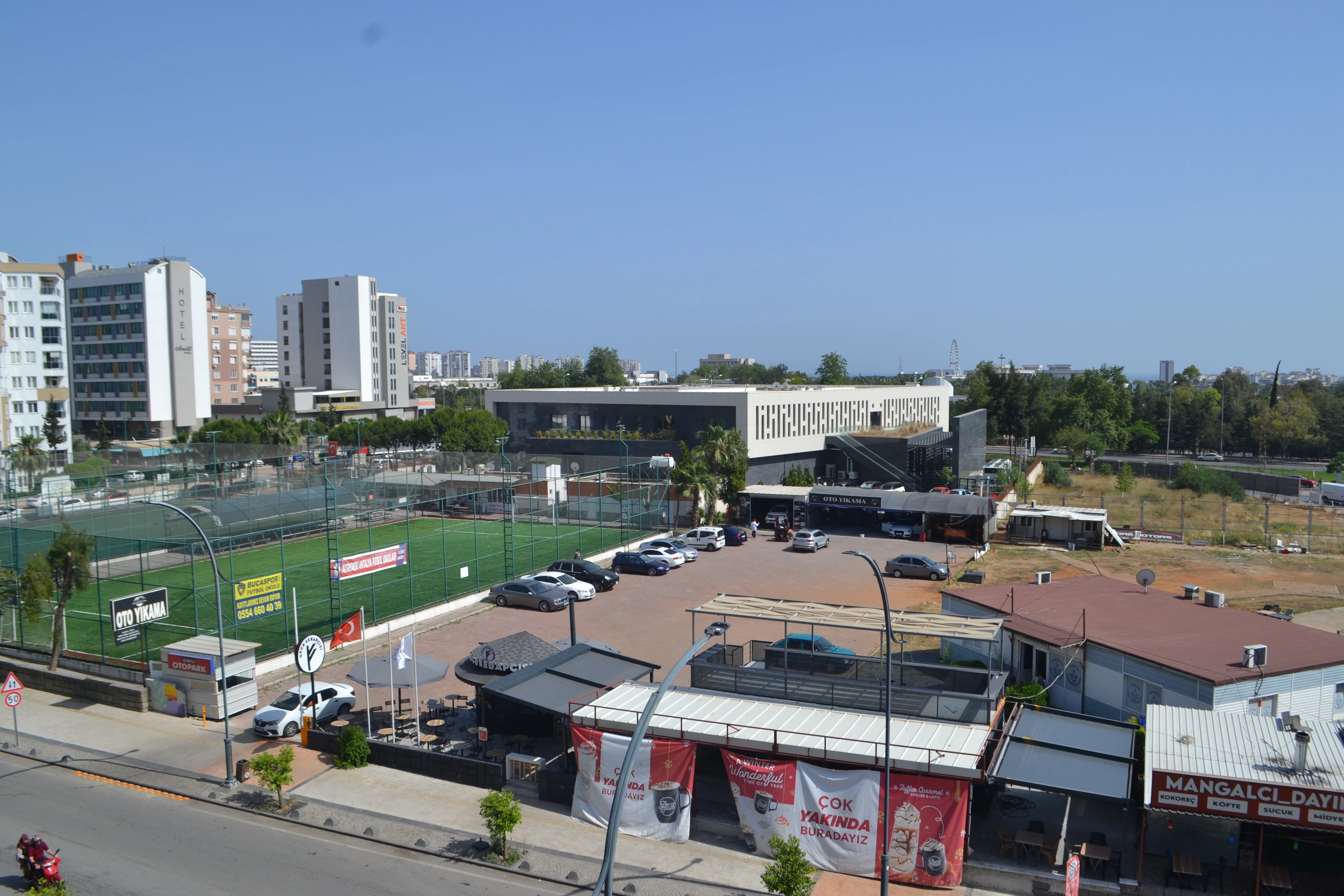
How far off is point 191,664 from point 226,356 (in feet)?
340

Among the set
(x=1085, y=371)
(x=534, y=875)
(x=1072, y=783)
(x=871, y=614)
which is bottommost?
(x=534, y=875)

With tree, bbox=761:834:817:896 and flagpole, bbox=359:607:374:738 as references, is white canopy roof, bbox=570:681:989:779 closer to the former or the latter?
tree, bbox=761:834:817:896

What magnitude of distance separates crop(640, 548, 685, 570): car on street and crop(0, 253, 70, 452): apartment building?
68.0m

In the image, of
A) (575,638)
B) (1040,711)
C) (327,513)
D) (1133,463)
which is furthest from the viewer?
(1133,463)

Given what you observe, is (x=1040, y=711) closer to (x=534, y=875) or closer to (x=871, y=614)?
(x=871, y=614)

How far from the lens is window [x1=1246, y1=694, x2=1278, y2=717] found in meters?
19.6

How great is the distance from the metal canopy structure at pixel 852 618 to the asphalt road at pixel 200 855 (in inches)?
283

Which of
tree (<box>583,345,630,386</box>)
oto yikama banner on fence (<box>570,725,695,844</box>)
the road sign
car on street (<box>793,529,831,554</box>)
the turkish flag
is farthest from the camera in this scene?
tree (<box>583,345,630,386</box>)

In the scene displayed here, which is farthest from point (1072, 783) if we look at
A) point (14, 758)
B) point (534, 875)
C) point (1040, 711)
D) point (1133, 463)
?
point (1133, 463)

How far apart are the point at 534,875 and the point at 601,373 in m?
151

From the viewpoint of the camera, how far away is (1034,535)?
166 feet

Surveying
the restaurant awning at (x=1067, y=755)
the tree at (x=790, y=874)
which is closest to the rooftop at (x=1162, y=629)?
the restaurant awning at (x=1067, y=755)

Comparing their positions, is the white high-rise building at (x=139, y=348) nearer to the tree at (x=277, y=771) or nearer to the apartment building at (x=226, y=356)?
the apartment building at (x=226, y=356)

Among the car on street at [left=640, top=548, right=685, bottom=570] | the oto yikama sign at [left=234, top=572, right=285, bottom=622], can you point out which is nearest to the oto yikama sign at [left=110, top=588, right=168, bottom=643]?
the oto yikama sign at [left=234, top=572, right=285, bottom=622]
